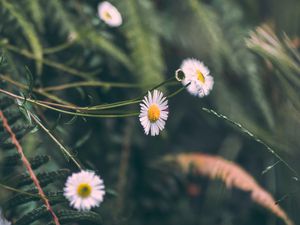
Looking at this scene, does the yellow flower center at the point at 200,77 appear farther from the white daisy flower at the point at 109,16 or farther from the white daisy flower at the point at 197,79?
the white daisy flower at the point at 109,16

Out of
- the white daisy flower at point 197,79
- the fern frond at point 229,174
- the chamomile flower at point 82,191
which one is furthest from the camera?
the fern frond at point 229,174

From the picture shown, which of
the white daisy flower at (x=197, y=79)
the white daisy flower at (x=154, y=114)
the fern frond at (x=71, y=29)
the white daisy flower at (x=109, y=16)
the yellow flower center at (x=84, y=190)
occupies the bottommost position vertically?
the yellow flower center at (x=84, y=190)

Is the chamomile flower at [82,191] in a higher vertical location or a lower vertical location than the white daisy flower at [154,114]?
lower

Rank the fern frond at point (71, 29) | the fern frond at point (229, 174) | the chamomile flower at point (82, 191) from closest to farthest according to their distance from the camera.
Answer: the chamomile flower at point (82, 191) → the fern frond at point (229, 174) → the fern frond at point (71, 29)

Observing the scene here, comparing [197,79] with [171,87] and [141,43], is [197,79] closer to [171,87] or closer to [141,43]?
[141,43]

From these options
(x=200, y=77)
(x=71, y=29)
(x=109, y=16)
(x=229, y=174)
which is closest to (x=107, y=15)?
(x=109, y=16)

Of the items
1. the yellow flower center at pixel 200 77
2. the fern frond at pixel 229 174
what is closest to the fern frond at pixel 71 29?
the fern frond at pixel 229 174

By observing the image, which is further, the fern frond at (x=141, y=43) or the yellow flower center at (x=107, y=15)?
the fern frond at (x=141, y=43)
